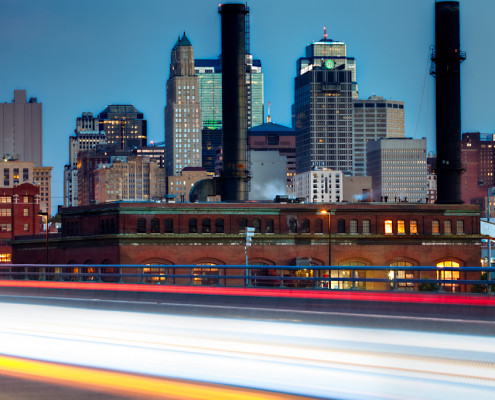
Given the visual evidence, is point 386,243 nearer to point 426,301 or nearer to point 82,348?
point 426,301

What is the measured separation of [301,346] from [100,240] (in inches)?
3254

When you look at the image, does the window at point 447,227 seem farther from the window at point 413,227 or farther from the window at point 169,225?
the window at point 169,225

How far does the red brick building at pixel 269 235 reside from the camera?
315ft

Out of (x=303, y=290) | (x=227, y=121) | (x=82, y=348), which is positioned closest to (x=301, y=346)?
(x=82, y=348)

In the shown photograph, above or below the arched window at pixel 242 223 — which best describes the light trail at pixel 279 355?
below

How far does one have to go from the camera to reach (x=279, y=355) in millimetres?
16047

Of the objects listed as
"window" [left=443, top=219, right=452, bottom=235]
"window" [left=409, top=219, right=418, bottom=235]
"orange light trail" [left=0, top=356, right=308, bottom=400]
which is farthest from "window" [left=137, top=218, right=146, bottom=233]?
"orange light trail" [left=0, top=356, right=308, bottom=400]

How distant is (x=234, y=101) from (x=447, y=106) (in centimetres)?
2799

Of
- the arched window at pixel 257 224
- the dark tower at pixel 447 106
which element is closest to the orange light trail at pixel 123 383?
the arched window at pixel 257 224

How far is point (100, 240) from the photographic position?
97.6m

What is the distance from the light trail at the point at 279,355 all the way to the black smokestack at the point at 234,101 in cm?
9856

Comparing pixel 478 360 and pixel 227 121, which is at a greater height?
pixel 227 121

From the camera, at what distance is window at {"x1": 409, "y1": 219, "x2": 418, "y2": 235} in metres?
102

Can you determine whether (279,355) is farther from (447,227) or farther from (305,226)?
(447,227)
